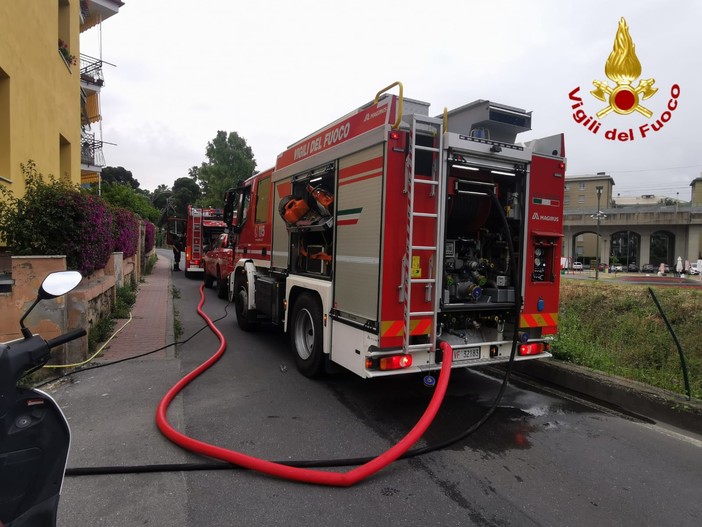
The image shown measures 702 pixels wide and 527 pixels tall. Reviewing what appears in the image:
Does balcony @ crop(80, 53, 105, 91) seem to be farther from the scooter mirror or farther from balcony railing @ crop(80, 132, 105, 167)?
the scooter mirror

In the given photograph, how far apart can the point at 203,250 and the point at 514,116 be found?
1689 centimetres

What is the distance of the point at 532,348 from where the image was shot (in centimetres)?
501

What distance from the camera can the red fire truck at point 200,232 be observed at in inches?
754

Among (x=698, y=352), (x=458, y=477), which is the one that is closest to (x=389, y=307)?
(x=458, y=477)

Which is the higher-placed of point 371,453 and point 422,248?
point 422,248

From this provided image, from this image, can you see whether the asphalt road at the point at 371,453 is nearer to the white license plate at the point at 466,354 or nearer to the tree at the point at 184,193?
the white license plate at the point at 466,354

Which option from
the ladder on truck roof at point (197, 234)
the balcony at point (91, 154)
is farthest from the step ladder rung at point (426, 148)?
the balcony at point (91, 154)

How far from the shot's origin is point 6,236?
224 inches

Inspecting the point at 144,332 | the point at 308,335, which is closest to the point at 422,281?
the point at 308,335

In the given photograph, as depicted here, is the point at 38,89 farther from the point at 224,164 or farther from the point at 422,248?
the point at 224,164

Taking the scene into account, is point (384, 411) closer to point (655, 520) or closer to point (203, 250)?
point (655, 520)

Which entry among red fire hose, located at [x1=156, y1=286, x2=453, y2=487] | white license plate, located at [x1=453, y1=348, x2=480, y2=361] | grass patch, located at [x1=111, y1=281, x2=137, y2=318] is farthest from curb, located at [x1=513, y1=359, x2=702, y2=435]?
grass patch, located at [x1=111, y1=281, x2=137, y2=318]

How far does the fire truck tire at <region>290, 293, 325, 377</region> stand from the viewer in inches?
211

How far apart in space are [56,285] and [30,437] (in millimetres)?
659
